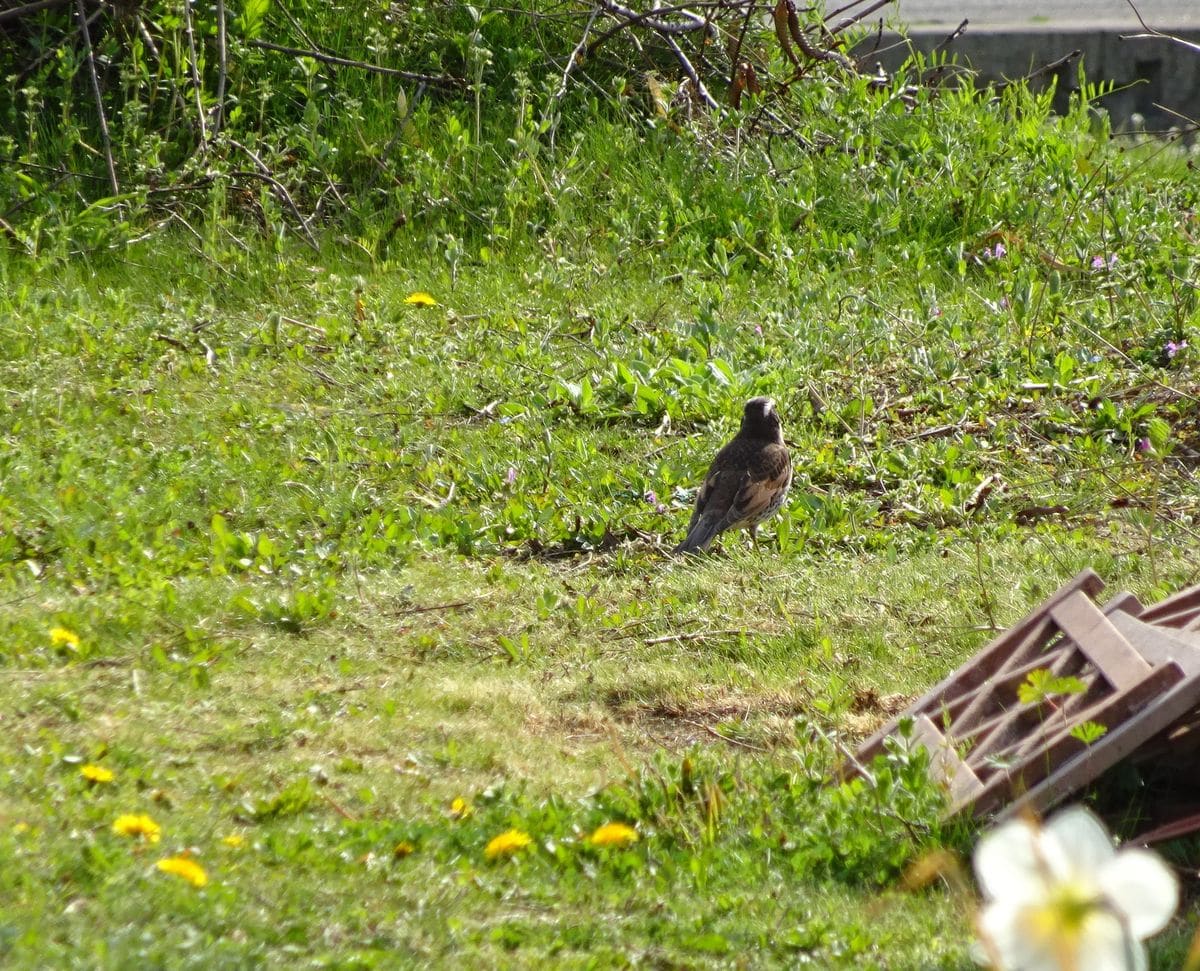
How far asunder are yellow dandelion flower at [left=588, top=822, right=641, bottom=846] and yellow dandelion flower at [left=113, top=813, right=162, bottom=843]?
1046 millimetres

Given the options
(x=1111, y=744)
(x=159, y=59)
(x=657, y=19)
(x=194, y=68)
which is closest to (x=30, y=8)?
(x=159, y=59)

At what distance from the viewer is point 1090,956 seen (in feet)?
4.27

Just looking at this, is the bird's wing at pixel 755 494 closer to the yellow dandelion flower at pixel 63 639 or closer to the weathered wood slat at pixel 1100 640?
the weathered wood slat at pixel 1100 640

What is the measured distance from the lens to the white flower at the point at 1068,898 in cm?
129

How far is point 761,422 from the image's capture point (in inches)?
286

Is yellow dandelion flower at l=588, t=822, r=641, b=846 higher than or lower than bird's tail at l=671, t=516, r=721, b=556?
higher

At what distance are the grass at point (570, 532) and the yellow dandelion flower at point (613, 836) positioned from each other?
0.08 m

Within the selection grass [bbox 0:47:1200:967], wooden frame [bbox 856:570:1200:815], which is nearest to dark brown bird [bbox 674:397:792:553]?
grass [bbox 0:47:1200:967]

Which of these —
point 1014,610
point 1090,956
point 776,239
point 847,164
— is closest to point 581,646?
point 1014,610

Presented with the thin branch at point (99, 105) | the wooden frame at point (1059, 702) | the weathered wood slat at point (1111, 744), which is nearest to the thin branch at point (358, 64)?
the thin branch at point (99, 105)

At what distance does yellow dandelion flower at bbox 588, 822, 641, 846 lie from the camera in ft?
12.7

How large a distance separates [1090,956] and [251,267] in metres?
8.96

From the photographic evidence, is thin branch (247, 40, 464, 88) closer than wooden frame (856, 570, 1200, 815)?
No

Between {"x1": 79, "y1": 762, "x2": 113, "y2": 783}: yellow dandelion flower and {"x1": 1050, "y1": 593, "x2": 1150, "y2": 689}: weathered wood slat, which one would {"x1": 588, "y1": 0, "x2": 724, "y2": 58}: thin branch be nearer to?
{"x1": 1050, "y1": 593, "x2": 1150, "y2": 689}: weathered wood slat
